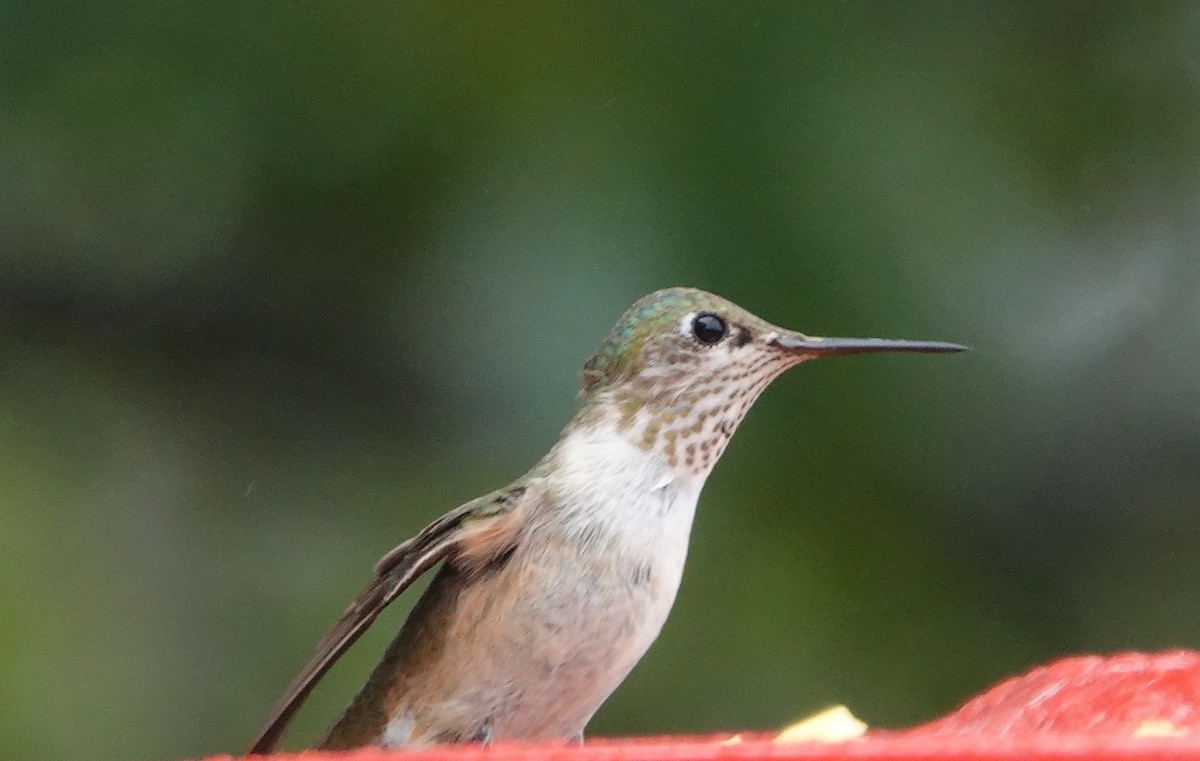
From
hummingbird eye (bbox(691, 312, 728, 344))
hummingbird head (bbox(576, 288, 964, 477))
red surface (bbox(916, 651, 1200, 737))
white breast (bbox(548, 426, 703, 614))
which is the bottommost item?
red surface (bbox(916, 651, 1200, 737))

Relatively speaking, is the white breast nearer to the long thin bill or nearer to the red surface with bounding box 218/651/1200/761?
the long thin bill

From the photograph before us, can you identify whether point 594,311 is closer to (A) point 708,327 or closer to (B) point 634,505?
(A) point 708,327

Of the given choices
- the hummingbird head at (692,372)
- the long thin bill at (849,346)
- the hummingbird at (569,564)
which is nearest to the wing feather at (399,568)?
the hummingbird at (569,564)

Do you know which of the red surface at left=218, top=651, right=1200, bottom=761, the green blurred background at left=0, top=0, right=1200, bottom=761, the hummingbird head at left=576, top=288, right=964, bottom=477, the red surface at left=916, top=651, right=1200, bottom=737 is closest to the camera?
the red surface at left=218, top=651, right=1200, bottom=761

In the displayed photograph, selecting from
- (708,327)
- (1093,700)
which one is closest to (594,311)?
(708,327)

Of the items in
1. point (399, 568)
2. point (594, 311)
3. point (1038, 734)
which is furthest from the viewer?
point (594, 311)

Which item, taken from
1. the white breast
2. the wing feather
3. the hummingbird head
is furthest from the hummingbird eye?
the wing feather

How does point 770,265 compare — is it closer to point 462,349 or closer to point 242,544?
point 462,349
